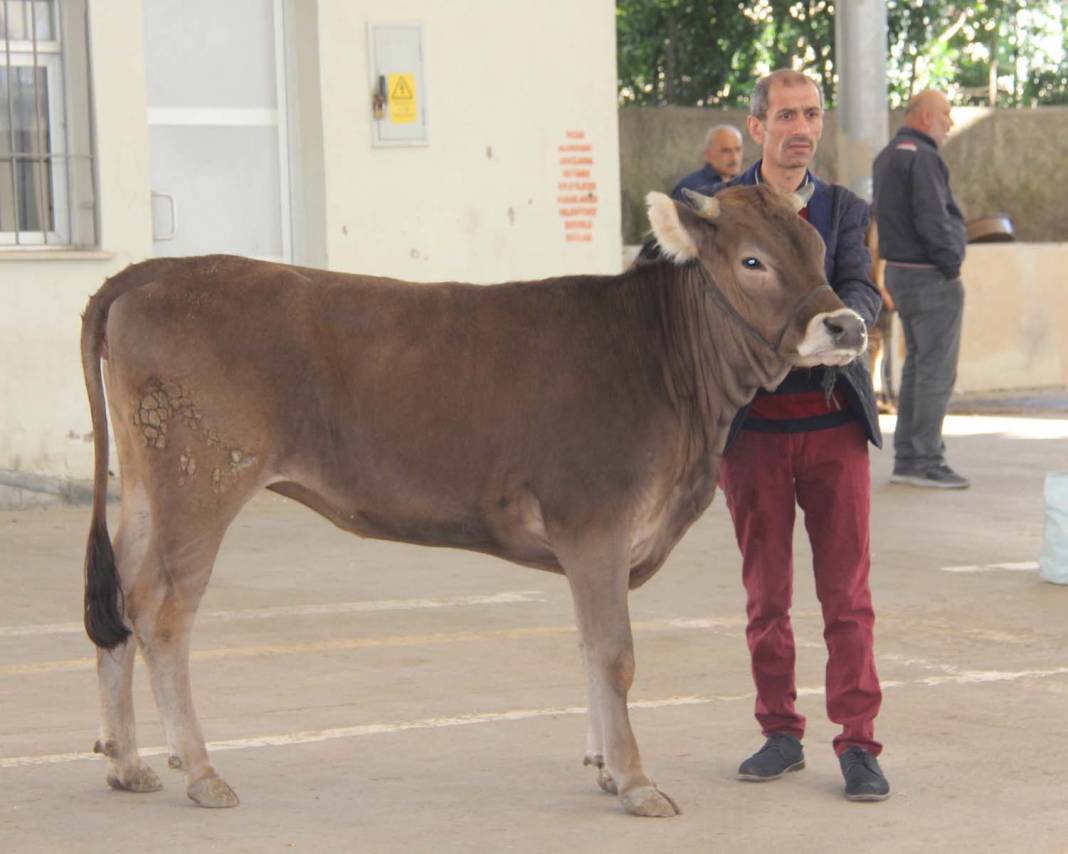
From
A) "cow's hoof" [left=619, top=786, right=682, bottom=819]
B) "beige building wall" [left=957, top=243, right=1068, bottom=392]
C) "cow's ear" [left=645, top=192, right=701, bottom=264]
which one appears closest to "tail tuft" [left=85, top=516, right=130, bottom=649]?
"cow's hoof" [left=619, top=786, right=682, bottom=819]

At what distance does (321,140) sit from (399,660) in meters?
6.58

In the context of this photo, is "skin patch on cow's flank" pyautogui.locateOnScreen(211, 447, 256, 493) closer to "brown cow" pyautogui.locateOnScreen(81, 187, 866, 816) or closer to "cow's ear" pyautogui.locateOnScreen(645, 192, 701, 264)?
"brown cow" pyautogui.locateOnScreen(81, 187, 866, 816)

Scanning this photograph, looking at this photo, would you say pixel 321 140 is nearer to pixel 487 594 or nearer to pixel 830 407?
pixel 487 594

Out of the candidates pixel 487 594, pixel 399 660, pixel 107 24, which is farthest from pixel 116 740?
pixel 107 24

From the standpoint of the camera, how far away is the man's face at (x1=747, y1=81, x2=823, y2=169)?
6.27 meters

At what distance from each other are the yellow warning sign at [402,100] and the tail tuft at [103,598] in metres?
8.40

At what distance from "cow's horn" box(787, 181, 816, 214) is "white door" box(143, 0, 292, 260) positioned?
8.07 metres

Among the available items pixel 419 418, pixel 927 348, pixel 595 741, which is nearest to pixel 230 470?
pixel 419 418

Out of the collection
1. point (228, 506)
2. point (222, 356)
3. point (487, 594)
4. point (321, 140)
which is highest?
point (321, 140)

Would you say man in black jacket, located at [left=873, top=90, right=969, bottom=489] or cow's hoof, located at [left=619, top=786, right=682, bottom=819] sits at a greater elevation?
man in black jacket, located at [left=873, top=90, right=969, bottom=489]

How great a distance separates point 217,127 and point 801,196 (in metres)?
8.50

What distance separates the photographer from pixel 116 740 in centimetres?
613

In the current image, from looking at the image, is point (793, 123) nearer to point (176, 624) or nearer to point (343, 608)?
point (176, 624)

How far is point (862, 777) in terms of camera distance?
238 inches
